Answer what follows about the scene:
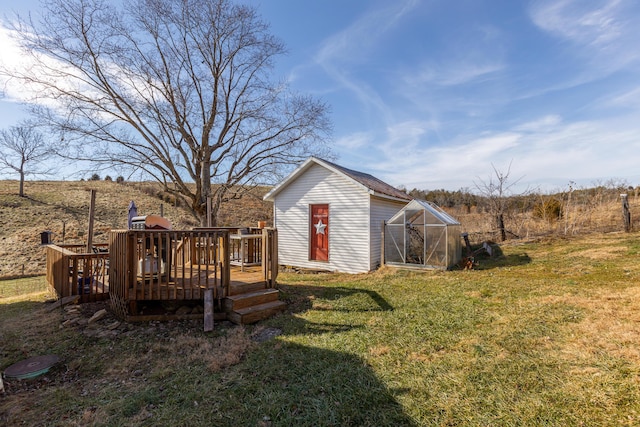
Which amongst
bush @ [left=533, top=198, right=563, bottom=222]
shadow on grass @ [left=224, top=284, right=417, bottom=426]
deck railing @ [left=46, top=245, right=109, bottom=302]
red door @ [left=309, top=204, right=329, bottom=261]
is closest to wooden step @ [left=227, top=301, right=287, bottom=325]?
shadow on grass @ [left=224, top=284, right=417, bottom=426]

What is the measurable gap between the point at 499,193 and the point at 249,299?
1496 centimetres

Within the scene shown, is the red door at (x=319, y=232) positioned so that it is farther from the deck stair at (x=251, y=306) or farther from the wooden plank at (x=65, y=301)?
the wooden plank at (x=65, y=301)

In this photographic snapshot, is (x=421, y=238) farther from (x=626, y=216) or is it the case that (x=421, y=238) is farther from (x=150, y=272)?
(x=626, y=216)

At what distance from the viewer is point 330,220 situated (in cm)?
1105

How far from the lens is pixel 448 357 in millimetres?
3412

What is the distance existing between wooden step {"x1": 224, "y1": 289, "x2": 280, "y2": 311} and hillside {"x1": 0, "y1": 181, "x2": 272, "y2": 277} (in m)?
8.48

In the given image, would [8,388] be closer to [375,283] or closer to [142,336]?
[142,336]

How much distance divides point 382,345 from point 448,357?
2.71 feet

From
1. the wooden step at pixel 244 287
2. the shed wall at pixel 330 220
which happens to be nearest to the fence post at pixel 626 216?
the shed wall at pixel 330 220

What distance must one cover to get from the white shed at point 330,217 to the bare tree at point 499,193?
6.24 meters

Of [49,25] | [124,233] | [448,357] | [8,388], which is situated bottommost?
[8,388]

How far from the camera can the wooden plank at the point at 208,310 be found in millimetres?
4750

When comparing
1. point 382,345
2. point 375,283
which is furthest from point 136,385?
point 375,283

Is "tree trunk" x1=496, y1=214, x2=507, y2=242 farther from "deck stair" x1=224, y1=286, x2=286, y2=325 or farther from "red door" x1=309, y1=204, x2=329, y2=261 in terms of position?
"deck stair" x1=224, y1=286, x2=286, y2=325
